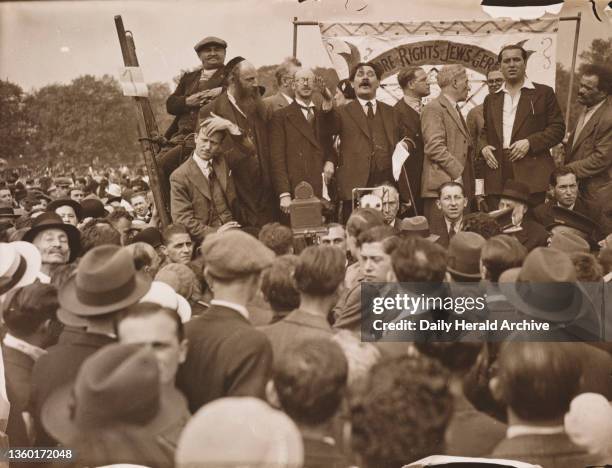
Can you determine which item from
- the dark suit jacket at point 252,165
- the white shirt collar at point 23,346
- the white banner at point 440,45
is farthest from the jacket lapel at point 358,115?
the white shirt collar at point 23,346

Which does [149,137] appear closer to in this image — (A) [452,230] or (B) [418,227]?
(B) [418,227]

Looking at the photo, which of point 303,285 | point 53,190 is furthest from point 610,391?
point 53,190

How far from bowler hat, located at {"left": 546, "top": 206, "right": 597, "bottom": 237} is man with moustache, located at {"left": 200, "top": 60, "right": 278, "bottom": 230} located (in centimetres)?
124

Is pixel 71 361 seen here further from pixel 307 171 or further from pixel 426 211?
pixel 426 211

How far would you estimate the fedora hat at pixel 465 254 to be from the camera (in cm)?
389

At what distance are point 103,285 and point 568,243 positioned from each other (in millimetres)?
2008

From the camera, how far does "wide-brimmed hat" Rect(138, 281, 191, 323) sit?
3838 millimetres

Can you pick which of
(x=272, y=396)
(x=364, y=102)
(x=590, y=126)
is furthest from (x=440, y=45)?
(x=272, y=396)

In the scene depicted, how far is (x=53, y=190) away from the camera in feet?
13.2

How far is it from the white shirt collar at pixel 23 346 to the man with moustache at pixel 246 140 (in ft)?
3.46

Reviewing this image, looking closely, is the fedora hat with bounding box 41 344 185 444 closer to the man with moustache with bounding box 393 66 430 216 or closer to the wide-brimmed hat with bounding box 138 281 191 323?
the wide-brimmed hat with bounding box 138 281 191 323

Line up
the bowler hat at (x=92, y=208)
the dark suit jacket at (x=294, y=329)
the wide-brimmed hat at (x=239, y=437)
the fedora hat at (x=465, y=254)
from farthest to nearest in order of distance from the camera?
the bowler hat at (x=92, y=208) → the fedora hat at (x=465, y=254) → the dark suit jacket at (x=294, y=329) → the wide-brimmed hat at (x=239, y=437)

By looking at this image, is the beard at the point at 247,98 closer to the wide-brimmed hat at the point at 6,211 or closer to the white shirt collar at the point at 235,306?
the white shirt collar at the point at 235,306


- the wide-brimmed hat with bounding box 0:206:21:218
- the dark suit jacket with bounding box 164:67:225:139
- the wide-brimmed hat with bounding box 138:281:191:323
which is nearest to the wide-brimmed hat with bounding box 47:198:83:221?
the wide-brimmed hat with bounding box 0:206:21:218
